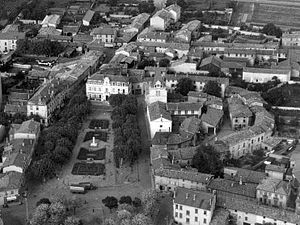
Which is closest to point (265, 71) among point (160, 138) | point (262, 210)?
point (160, 138)

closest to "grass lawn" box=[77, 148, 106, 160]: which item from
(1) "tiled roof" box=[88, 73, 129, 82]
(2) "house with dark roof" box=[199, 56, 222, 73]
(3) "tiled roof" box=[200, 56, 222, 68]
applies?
(1) "tiled roof" box=[88, 73, 129, 82]

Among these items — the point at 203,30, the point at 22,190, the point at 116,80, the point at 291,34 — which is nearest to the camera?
the point at 22,190

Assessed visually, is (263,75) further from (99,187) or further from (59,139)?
(99,187)

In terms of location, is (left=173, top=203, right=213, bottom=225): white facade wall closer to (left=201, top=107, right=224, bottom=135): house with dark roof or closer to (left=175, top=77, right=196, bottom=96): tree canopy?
(left=201, top=107, right=224, bottom=135): house with dark roof

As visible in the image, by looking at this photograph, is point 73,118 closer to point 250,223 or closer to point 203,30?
point 250,223

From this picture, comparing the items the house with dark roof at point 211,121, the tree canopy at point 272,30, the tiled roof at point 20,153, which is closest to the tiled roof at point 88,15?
the tree canopy at point 272,30

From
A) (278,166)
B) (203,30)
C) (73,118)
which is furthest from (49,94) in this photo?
(203,30)

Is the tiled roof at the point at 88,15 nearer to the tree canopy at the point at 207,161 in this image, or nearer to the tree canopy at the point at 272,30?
the tree canopy at the point at 272,30
